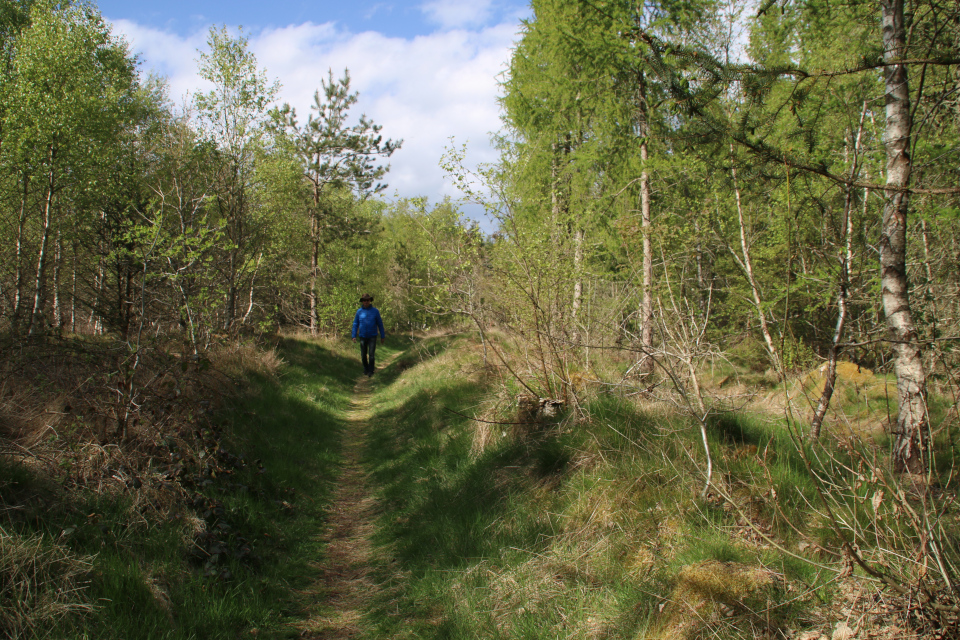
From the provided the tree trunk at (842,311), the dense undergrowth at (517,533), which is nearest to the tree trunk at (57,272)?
the dense undergrowth at (517,533)

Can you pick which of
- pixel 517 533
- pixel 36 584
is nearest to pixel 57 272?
pixel 36 584

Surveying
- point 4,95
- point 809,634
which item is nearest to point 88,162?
point 4,95

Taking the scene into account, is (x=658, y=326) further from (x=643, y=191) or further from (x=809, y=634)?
(x=643, y=191)

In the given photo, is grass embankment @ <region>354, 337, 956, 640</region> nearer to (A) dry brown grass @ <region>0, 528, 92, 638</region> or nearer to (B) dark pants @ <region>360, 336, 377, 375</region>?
(A) dry brown grass @ <region>0, 528, 92, 638</region>

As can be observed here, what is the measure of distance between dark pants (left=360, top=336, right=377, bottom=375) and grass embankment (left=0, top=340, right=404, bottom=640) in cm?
774

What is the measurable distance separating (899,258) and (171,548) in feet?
19.2

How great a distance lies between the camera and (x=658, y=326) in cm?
393

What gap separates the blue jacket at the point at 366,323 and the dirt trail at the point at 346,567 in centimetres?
622

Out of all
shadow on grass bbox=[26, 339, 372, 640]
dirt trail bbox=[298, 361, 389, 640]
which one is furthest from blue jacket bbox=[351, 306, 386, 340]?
shadow on grass bbox=[26, 339, 372, 640]

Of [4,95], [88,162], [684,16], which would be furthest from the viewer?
[88,162]

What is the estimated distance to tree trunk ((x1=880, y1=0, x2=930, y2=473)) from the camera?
385cm

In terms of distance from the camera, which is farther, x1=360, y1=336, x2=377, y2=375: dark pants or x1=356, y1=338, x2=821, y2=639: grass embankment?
x1=360, y1=336, x2=377, y2=375: dark pants

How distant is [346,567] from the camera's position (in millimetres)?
4551

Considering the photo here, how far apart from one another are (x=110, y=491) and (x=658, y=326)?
4.28 meters
